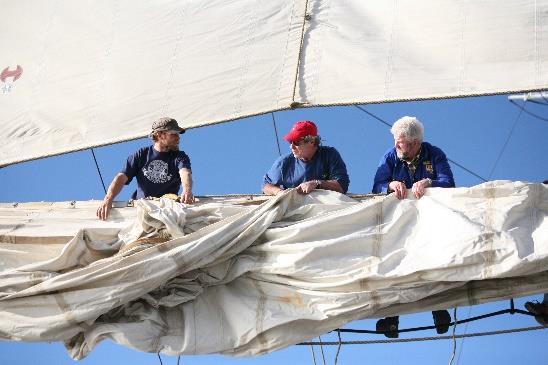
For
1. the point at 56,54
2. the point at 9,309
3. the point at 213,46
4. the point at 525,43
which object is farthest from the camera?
the point at 56,54

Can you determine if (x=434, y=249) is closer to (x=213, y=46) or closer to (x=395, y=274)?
(x=395, y=274)

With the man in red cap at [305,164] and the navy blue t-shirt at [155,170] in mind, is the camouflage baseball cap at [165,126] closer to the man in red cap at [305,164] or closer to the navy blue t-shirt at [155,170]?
the navy blue t-shirt at [155,170]

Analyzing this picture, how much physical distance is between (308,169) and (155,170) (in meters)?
0.78

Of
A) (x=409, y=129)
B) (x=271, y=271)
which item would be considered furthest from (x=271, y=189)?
(x=409, y=129)

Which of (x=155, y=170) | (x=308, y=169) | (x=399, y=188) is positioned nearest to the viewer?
(x=399, y=188)

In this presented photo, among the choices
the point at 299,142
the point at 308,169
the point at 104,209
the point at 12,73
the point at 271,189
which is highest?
the point at 12,73

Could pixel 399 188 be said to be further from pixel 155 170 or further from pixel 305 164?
pixel 155 170

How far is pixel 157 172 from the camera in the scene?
5.18 m

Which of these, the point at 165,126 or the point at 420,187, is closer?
the point at 420,187

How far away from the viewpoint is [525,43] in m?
5.48

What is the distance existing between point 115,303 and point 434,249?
1371 millimetres

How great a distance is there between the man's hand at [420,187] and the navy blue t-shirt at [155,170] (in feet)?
3.90

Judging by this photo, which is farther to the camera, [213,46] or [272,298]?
[213,46]

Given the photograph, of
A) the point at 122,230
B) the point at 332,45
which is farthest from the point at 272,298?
the point at 332,45
